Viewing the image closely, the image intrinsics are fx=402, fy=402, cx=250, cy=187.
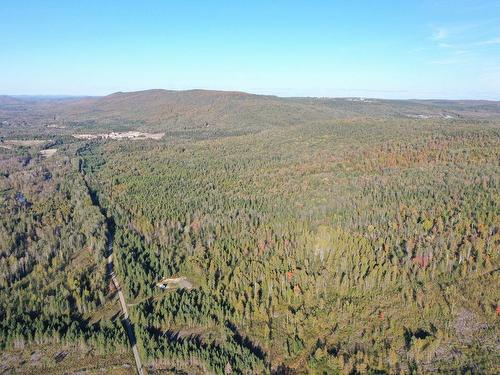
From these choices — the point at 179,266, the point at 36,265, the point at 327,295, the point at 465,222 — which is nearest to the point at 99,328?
the point at 179,266

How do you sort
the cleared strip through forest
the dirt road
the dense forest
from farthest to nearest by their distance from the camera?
the dense forest → the cleared strip through forest → the dirt road

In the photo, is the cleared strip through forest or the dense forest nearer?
the cleared strip through forest

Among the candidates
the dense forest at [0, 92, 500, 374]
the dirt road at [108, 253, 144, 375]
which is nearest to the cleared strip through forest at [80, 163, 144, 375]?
the dirt road at [108, 253, 144, 375]

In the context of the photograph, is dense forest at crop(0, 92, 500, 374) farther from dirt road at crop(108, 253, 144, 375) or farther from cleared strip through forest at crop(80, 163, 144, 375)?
dirt road at crop(108, 253, 144, 375)

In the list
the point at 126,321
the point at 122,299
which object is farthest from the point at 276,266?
the point at 126,321

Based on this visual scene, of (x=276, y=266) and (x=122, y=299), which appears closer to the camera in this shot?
(x=122, y=299)

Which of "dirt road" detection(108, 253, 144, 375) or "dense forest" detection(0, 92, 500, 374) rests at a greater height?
"dense forest" detection(0, 92, 500, 374)

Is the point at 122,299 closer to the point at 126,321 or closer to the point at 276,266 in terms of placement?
the point at 126,321

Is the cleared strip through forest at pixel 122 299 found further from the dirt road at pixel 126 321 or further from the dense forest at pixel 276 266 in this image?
the dense forest at pixel 276 266

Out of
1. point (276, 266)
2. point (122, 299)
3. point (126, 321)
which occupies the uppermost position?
point (276, 266)
